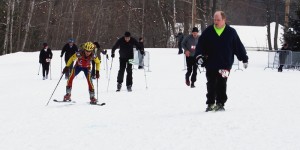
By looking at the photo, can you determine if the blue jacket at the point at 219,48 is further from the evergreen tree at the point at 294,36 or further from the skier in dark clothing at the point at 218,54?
the evergreen tree at the point at 294,36

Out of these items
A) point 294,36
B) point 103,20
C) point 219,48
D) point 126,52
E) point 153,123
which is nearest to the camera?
point 153,123

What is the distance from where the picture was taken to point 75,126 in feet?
26.1

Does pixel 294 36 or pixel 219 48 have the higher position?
pixel 294 36

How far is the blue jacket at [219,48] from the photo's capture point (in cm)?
835

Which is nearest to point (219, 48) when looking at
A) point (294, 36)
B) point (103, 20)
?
point (294, 36)

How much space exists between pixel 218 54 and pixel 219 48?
0.10 m

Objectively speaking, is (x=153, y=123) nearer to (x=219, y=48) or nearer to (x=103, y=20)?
(x=219, y=48)

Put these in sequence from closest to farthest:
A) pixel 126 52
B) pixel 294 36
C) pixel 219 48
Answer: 1. pixel 219 48
2. pixel 126 52
3. pixel 294 36

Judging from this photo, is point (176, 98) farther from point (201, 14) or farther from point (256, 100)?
point (201, 14)

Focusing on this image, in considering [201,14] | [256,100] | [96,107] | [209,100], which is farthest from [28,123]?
[201,14]

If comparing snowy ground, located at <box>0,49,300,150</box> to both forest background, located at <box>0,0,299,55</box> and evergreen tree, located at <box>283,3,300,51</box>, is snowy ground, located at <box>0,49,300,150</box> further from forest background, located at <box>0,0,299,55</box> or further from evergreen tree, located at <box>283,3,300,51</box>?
forest background, located at <box>0,0,299,55</box>

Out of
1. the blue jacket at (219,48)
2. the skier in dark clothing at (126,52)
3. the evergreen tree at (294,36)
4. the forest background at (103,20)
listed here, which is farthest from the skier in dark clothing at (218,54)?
the forest background at (103,20)

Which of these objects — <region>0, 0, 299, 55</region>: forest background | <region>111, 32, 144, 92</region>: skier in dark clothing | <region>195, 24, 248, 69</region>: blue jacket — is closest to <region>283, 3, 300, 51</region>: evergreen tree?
<region>111, 32, 144, 92</region>: skier in dark clothing

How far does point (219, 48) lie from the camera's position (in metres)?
8.40
